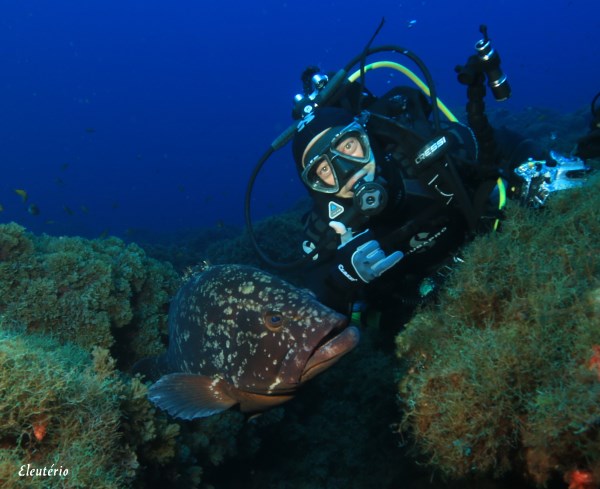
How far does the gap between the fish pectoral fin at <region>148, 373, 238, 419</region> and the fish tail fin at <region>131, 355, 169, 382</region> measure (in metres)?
1.01

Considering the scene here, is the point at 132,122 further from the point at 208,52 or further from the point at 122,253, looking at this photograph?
the point at 122,253

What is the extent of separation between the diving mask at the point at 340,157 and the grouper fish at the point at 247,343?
5.44 ft

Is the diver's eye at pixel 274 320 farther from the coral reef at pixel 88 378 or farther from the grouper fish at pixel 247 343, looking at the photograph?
the coral reef at pixel 88 378

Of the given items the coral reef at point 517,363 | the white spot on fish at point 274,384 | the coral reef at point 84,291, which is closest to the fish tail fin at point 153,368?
the coral reef at point 84,291

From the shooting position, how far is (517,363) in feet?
6.79

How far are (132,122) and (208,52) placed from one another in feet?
158

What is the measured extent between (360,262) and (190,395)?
5.90 ft

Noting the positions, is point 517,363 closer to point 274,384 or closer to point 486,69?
point 274,384

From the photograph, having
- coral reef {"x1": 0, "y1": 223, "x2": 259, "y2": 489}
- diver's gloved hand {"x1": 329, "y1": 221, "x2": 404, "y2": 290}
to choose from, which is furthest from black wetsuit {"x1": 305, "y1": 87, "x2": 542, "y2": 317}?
coral reef {"x1": 0, "y1": 223, "x2": 259, "y2": 489}

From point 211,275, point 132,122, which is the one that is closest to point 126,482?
point 211,275

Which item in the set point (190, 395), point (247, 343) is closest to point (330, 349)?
point (247, 343)

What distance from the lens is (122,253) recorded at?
566 cm

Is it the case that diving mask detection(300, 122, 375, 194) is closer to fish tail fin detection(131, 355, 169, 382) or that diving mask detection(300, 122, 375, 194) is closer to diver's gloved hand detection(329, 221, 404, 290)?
diver's gloved hand detection(329, 221, 404, 290)

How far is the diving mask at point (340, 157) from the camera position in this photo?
4.14 metres
